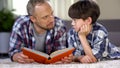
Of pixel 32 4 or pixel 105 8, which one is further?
pixel 105 8

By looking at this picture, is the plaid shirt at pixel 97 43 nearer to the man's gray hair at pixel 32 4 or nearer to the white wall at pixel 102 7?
the man's gray hair at pixel 32 4

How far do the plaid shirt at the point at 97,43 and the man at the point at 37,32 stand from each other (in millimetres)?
68

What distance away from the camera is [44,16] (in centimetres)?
164

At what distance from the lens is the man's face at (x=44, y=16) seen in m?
1.61

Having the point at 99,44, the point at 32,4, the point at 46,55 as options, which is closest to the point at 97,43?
the point at 99,44

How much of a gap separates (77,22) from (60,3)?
7.58 feet

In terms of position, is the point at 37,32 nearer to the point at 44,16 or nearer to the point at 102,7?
the point at 44,16

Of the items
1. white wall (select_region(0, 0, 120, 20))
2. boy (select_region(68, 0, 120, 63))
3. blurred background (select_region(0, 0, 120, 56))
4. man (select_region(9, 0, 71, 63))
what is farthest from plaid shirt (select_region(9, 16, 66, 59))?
white wall (select_region(0, 0, 120, 20))

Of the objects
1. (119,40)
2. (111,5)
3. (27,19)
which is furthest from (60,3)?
(27,19)

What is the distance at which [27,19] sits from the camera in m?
1.79

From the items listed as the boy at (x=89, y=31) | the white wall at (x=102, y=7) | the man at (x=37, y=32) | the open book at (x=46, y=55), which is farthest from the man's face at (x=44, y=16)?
the white wall at (x=102, y=7)

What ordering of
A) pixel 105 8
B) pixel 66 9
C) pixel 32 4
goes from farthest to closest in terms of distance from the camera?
1. pixel 105 8
2. pixel 66 9
3. pixel 32 4

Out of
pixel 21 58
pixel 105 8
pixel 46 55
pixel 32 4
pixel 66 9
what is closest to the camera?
pixel 46 55

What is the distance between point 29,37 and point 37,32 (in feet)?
0.20
